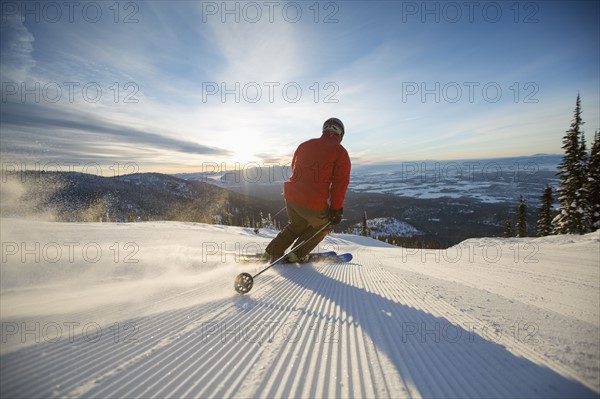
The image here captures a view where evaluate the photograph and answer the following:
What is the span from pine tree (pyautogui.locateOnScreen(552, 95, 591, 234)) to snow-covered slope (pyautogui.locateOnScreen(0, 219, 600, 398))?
Answer: 31.1 meters

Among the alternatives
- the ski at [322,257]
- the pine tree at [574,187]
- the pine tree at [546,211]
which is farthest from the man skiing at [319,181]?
the pine tree at [546,211]

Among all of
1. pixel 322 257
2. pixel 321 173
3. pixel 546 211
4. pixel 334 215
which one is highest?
pixel 321 173

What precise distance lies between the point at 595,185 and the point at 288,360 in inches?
1468

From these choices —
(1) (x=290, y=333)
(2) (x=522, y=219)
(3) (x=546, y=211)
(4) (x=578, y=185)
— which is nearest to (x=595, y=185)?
(4) (x=578, y=185)

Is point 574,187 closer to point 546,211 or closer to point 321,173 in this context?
point 546,211

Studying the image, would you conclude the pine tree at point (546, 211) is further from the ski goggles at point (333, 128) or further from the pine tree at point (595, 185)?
the ski goggles at point (333, 128)

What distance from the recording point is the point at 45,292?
3154mm

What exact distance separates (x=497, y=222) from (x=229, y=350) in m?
209

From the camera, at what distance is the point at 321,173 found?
4734mm

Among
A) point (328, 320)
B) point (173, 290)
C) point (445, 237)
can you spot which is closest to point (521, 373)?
point (328, 320)

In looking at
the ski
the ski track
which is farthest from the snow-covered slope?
the ski

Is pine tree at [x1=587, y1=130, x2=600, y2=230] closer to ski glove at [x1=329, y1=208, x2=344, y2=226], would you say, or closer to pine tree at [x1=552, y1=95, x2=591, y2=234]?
pine tree at [x1=552, y1=95, x2=591, y2=234]

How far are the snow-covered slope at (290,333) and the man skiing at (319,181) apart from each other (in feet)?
3.96

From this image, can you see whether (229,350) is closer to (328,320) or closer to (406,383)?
(328,320)
